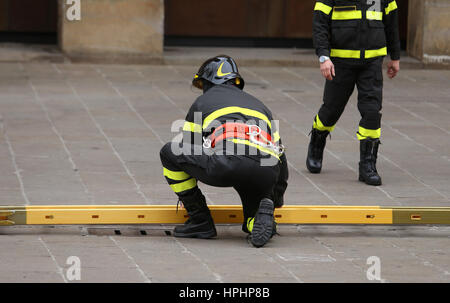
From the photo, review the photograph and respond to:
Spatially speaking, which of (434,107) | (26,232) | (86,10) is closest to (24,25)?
(86,10)

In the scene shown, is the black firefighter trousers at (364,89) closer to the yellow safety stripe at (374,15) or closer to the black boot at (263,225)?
the yellow safety stripe at (374,15)

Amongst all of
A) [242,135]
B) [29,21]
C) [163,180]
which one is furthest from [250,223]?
[29,21]

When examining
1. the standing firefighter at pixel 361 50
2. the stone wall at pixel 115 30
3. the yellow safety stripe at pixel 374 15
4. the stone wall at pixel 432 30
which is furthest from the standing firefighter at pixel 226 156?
the stone wall at pixel 432 30

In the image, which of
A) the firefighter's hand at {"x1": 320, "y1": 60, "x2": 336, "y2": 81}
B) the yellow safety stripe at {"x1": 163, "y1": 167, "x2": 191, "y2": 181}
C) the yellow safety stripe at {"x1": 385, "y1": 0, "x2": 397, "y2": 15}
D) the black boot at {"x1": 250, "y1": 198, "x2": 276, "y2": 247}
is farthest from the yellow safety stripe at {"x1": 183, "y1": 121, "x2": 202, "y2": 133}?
the yellow safety stripe at {"x1": 385, "y1": 0, "x2": 397, "y2": 15}

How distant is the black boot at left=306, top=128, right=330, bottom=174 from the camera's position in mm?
8953

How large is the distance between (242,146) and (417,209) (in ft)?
4.56

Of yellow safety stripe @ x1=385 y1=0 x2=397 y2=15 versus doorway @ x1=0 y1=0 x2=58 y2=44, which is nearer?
yellow safety stripe @ x1=385 y1=0 x2=397 y2=15

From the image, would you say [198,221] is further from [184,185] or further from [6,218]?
[6,218]

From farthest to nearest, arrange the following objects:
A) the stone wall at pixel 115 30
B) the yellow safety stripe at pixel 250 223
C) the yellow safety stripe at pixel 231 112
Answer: the stone wall at pixel 115 30
the yellow safety stripe at pixel 250 223
the yellow safety stripe at pixel 231 112

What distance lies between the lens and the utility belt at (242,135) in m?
6.67

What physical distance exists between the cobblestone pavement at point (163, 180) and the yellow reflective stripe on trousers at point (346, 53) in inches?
40.1

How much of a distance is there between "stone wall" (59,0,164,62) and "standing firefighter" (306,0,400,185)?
6362 millimetres

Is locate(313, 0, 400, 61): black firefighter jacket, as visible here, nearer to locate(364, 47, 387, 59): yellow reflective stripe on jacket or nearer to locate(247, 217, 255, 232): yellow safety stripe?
locate(364, 47, 387, 59): yellow reflective stripe on jacket
